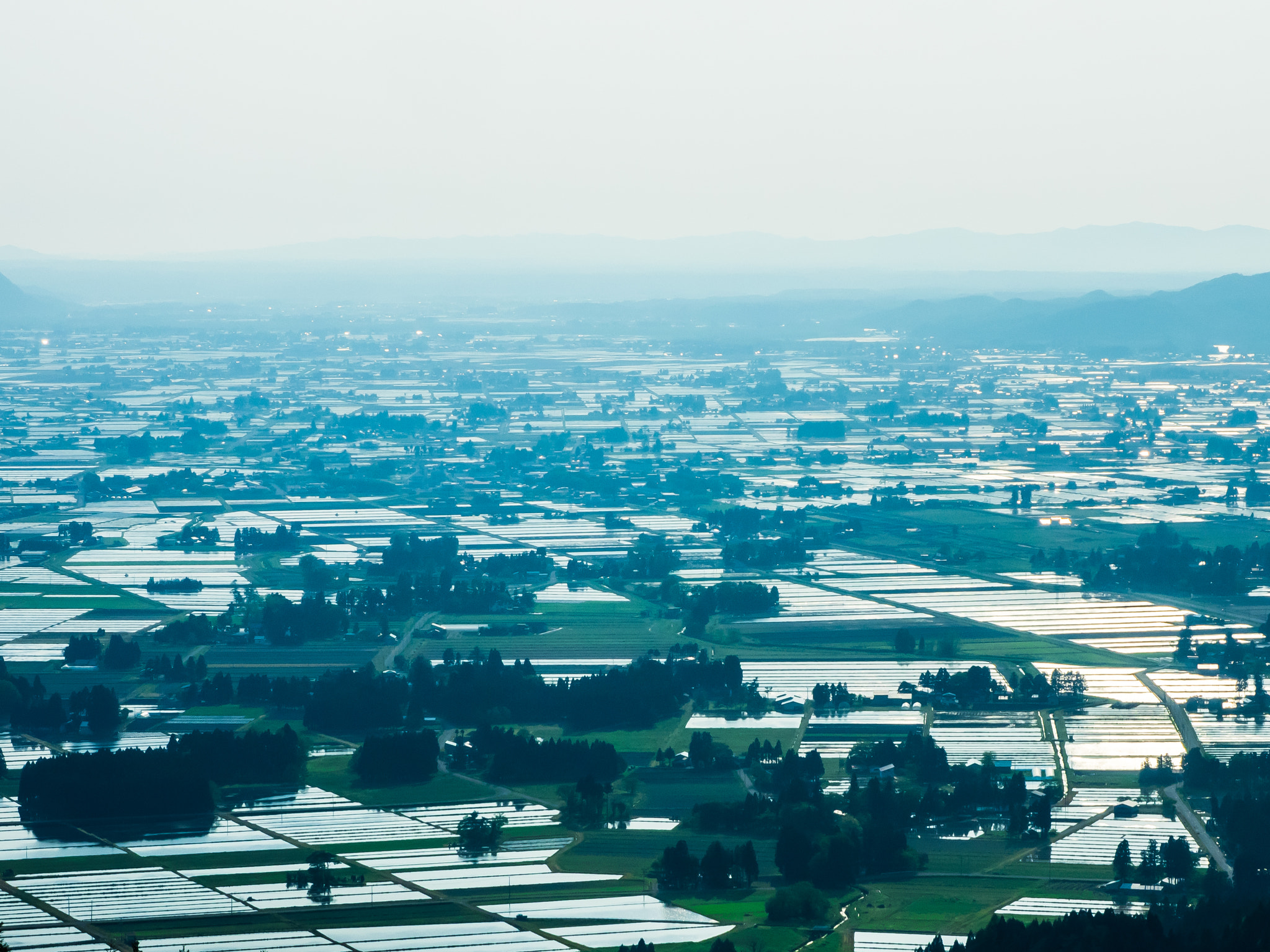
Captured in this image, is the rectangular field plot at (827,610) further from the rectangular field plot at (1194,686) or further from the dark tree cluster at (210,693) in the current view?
the dark tree cluster at (210,693)

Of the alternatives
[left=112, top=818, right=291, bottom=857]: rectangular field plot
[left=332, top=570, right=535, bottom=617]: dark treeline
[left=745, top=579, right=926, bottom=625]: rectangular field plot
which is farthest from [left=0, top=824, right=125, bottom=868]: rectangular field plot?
[left=745, top=579, right=926, bottom=625]: rectangular field plot

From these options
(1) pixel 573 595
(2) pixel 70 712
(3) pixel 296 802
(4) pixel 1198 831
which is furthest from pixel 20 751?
(4) pixel 1198 831

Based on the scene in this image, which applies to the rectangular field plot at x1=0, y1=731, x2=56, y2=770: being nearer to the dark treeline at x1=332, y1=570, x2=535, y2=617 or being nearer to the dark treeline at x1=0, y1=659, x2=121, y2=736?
the dark treeline at x1=0, y1=659, x2=121, y2=736

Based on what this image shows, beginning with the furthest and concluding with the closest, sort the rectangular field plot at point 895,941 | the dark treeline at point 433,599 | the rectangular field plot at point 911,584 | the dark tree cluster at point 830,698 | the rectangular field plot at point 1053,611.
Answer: the rectangular field plot at point 911,584
the dark treeline at point 433,599
the rectangular field plot at point 1053,611
the dark tree cluster at point 830,698
the rectangular field plot at point 895,941

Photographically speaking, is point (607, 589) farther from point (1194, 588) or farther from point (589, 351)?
point (589, 351)

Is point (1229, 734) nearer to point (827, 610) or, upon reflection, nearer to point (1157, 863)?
point (1157, 863)

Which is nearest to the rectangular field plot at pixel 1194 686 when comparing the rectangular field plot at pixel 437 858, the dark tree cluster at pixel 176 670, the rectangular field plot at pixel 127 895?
the rectangular field plot at pixel 437 858

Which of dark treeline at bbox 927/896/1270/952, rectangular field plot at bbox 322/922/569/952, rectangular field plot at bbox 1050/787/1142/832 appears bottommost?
rectangular field plot at bbox 322/922/569/952
